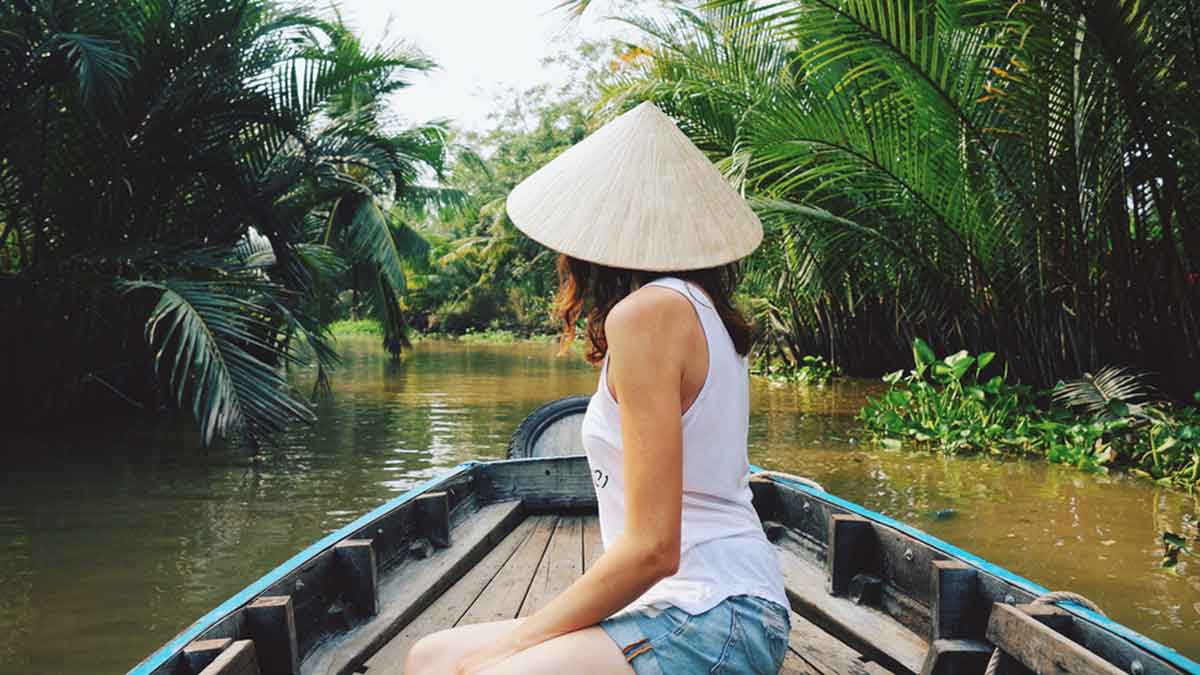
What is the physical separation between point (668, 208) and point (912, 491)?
232 inches

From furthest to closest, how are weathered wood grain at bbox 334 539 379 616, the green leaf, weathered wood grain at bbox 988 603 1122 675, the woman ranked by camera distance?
the green leaf → weathered wood grain at bbox 334 539 379 616 → weathered wood grain at bbox 988 603 1122 675 → the woman

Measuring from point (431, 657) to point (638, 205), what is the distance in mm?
777

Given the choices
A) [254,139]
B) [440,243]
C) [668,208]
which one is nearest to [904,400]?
[254,139]

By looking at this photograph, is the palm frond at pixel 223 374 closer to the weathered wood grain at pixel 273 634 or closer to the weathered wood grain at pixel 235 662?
the weathered wood grain at pixel 273 634

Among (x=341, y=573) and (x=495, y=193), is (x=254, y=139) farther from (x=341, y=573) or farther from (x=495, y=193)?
(x=495, y=193)

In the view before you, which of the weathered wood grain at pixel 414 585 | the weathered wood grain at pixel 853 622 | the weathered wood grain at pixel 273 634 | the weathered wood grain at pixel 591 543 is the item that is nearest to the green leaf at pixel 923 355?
the weathered wood grain at pixel 591 543

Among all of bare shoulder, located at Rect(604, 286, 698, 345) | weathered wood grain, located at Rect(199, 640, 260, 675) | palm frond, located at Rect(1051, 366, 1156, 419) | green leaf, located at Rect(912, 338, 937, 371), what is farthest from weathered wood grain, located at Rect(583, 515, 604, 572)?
green leaf, located at Rect(912, 338, 937, 371)

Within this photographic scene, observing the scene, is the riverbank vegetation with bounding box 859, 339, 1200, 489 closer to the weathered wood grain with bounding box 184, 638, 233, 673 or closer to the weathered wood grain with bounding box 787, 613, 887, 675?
the weathered wood grain with bounding box 787, 613, 887, 675

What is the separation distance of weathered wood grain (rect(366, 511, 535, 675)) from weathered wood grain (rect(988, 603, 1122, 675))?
1.47m

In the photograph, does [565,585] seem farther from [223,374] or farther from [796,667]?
[223,374]

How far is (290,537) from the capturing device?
565 centimetres

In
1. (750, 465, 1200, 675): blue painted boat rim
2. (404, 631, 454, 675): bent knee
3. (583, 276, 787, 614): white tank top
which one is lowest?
(750, 465, 1200, 675): blue painted boat rim

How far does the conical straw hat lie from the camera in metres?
1.45

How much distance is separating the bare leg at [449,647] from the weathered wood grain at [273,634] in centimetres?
79
